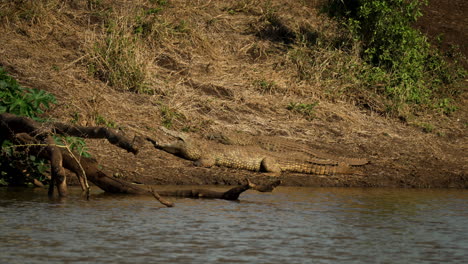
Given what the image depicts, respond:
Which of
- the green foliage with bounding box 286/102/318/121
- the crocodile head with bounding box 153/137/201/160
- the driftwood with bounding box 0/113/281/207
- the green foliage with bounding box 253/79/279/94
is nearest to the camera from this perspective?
the driftwood with bounding box 0/113/281/207

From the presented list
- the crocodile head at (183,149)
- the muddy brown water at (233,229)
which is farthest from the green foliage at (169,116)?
→ the muddy brown water at (233,229)

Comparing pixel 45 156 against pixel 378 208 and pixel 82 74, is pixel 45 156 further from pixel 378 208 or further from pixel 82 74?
pixel 82 74

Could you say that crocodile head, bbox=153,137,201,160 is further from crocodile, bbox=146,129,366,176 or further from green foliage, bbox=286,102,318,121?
green foliage, bbox=286,102,318,121

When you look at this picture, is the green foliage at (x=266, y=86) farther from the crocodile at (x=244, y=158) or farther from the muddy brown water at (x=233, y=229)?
the muddy brown water at (x=233, y=229)

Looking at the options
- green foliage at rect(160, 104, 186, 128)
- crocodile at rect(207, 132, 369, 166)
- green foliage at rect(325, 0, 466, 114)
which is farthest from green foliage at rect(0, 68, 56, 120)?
green foliage at rect(325, 0, 466, 114)

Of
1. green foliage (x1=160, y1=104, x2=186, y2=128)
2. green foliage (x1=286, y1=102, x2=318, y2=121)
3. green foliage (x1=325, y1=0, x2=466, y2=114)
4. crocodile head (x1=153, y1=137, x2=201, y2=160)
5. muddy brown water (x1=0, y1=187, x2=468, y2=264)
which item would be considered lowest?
muddy brown water (x1=0, y1=187, x2=468, y2=264)

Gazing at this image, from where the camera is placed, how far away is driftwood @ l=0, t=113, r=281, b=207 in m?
7.14

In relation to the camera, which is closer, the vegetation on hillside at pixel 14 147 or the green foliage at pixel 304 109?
the vegetation on hillside at pixel 14 147

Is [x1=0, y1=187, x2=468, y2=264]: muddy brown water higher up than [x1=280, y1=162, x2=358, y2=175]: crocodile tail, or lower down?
lower down

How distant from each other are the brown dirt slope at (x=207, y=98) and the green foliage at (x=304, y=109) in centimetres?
4

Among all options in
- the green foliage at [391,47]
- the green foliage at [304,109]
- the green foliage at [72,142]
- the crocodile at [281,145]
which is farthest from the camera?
the green foliage at [391,47]

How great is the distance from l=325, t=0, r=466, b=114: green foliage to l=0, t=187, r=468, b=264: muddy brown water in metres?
5.22

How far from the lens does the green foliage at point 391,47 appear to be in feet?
44.5

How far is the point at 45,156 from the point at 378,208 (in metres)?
3.56
